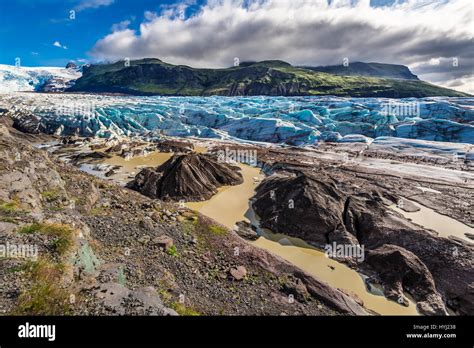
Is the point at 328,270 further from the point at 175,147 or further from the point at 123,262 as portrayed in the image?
the point at 175,147

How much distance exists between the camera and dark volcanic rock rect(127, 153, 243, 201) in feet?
102

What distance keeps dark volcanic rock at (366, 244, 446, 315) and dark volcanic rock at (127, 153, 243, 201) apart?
19.3 metres

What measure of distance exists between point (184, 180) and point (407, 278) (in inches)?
922

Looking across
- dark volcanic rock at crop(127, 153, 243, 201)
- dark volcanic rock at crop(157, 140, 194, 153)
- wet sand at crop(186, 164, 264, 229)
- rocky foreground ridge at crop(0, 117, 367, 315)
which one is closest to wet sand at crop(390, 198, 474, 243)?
rocky foreground ridge at crop(0, 117, 367, 315)

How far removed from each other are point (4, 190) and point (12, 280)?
10055 millimetres

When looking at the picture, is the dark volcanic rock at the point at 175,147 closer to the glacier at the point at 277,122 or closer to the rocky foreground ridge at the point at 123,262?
the glacier at the point at 277,122

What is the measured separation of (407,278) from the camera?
17.0m

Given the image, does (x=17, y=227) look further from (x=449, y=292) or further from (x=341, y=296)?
→ (x=449, y=292)

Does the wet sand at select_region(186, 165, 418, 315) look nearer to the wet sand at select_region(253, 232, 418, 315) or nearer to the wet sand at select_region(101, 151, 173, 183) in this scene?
the wet sand at select_region(253, 232, 418, 315)

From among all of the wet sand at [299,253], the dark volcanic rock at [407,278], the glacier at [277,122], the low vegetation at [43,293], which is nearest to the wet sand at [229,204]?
the wet sand at [299,253]

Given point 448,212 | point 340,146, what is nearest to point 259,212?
point 448,212

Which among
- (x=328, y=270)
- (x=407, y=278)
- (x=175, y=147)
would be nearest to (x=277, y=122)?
(x=175, y=147)

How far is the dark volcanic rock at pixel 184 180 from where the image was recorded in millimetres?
31203

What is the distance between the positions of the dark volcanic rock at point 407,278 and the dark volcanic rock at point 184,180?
19.3 meters
